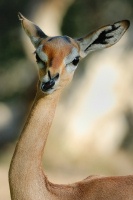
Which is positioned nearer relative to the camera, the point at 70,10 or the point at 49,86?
the point at 49,86

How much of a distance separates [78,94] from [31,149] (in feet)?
17.8

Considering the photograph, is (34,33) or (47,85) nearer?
(47,85)

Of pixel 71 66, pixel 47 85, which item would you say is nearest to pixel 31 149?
pixel 47 85

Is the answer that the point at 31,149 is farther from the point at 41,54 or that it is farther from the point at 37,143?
the point at 41,54

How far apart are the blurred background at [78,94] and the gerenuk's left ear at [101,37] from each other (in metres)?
3.76

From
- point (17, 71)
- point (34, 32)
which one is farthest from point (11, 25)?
point (34, 32)

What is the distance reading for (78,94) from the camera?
9.59 meters

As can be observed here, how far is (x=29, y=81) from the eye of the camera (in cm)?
991

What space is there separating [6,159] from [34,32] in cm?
407

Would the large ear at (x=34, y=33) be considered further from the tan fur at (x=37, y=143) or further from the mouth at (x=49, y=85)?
the mouth at (x=49, y=85)

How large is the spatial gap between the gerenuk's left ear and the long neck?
0.48 m

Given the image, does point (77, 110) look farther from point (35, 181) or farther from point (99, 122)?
point (35, 181)

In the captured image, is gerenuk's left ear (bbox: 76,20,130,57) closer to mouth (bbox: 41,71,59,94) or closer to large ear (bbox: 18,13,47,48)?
large ear (bbox: 18,13,47,48)

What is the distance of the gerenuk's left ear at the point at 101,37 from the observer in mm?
4539
